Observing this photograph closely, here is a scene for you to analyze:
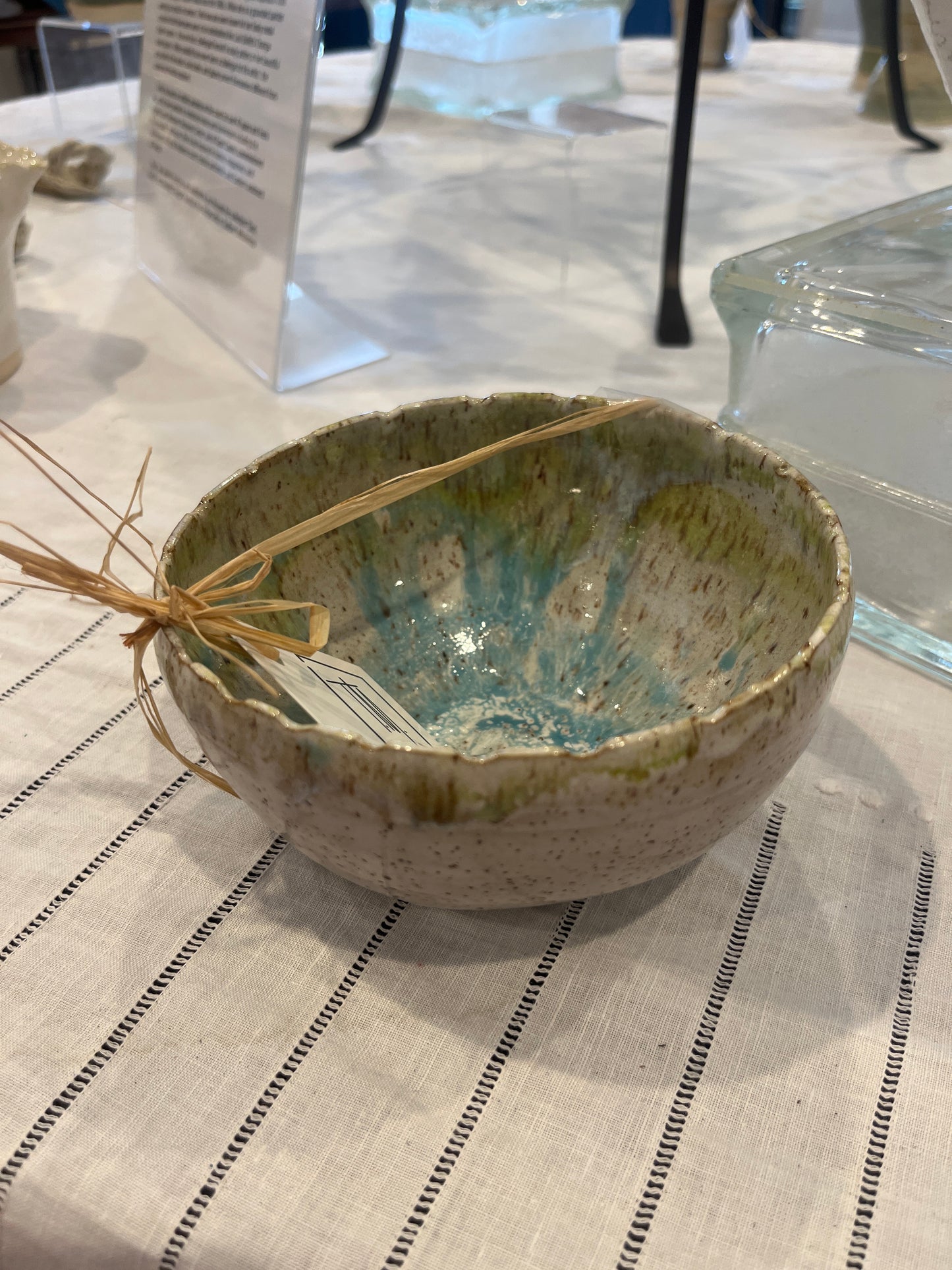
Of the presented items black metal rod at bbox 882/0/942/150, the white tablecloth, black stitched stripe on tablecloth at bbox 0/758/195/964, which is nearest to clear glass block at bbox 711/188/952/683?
the white tablecloth

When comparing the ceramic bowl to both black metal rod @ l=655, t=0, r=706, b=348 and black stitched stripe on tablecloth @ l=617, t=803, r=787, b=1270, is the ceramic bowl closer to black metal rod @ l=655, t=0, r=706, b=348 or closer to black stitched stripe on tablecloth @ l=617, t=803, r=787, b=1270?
black stitched stripe on tablecloth @ l=617, t=803, r=787, b=1270

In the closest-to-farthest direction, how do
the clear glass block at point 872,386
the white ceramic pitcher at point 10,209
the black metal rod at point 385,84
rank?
the clear glass block at point 872,386
the white ceramic pitcher at point 10,209
the black metal rod at point 385,84

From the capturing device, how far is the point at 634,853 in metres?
0.31

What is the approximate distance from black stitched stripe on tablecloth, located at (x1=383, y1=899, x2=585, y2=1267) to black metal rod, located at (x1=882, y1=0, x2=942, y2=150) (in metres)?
1.11

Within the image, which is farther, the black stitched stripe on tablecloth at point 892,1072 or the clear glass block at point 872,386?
the clear glass block at point 872,386

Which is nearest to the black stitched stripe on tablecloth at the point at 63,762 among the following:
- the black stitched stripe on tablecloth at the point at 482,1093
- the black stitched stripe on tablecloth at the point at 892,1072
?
the black stitched stripe on tablecloth at the point at 482,1093

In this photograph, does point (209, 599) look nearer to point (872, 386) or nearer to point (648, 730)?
point (648, 730)

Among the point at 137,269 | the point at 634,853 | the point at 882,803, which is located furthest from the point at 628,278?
the point at 634,853

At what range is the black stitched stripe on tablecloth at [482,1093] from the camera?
31cm

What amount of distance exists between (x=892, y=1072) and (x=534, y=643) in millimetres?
244

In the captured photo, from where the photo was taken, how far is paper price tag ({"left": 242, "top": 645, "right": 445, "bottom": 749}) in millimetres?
363

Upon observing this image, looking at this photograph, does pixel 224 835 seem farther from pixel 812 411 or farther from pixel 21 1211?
pixel 812 411

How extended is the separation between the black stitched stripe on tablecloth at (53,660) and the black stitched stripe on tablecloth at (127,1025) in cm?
18

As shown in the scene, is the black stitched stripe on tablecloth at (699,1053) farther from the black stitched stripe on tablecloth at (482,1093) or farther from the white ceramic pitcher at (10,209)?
the white ceramic pitcher at (10,209)
